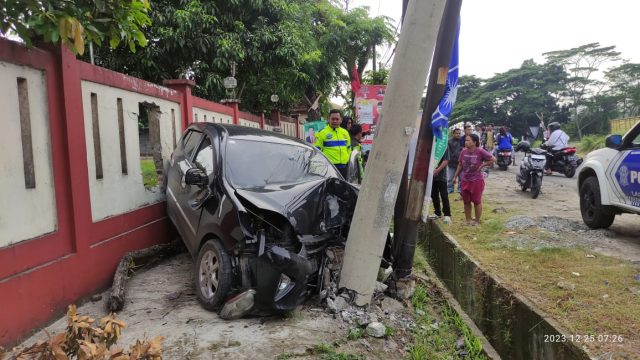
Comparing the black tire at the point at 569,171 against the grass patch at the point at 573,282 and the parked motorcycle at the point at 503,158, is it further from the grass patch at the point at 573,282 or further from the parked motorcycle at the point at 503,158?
the grass patch at the point at 573,282

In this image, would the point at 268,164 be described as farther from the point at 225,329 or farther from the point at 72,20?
the point at 72,20

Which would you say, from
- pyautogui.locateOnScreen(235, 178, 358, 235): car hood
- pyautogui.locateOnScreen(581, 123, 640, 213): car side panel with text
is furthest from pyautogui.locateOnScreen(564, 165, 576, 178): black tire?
pyautogui.locateOnScreen(235, 178, 358, 235): car hood

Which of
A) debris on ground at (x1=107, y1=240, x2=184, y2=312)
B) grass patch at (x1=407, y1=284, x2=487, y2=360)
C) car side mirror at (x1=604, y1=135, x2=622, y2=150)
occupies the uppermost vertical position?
car side mirror at (x1=604, y1=135, x2=622, y2=150)

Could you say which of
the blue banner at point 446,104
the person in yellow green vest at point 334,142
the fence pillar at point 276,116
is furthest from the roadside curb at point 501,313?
the fence pillar at point 276,116

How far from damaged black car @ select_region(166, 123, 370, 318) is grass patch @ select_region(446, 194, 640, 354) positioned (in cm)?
205

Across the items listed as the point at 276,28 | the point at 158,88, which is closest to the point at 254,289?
the point at 158,88

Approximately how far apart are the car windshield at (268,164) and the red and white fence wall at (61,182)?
4.23 ft

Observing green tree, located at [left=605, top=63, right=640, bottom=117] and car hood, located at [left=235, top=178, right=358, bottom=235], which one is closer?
car hood, located at [left=235, top=178, right=358, bottom=235]

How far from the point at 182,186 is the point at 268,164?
106cm

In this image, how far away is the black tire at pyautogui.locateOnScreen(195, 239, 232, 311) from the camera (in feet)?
12.0

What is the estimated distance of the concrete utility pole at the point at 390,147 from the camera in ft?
12.1

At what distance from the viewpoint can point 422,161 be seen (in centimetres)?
443

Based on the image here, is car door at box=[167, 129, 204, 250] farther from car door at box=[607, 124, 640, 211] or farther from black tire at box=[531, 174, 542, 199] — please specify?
black tire at box=[531, 174, 542, 199]

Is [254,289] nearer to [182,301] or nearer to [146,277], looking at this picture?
[182,301]
